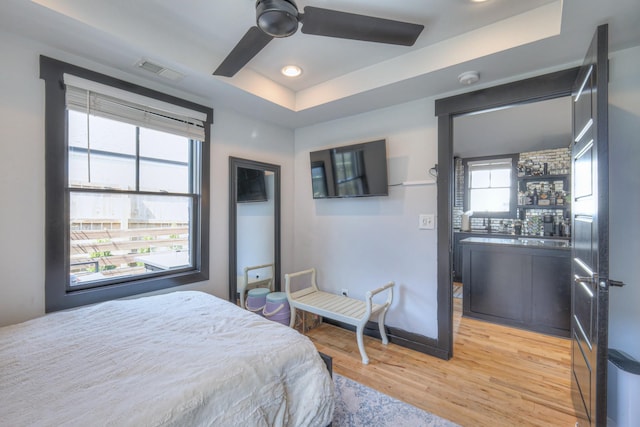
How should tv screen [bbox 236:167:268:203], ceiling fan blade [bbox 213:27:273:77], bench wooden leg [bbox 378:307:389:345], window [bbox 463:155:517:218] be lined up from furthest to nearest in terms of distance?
window [bbox 463:155:517:218] < tv screen [bbox 236:167:268:203] < bench wooden leg [bbox 378:307:389:345] < ceiling fan blade [bbox 213:27:273:77]

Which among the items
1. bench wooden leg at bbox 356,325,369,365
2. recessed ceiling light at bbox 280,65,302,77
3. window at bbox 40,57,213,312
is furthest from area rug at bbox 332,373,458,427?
recessed ceiling light at bbox 280,65,302,77

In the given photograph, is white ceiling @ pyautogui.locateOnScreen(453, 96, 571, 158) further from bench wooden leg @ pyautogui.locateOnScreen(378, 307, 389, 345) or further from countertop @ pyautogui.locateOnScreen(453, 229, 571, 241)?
bench wooden leg @ pyautogui.locateOnScreen(378, 307, 389, 345)

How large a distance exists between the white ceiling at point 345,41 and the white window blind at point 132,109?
6.8 inches

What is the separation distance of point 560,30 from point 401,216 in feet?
5.40

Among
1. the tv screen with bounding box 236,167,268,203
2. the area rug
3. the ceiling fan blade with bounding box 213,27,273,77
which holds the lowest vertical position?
the area rug

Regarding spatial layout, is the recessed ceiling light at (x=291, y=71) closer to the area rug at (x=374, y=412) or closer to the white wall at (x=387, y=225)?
the white wall at (x=387, y=225)

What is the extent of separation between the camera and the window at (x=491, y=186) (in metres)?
5.04

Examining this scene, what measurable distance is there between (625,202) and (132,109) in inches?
132

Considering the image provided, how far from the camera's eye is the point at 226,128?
2.79 metres

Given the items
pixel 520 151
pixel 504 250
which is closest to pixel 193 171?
pixel 504 250

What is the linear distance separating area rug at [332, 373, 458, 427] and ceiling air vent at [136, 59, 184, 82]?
2603mm

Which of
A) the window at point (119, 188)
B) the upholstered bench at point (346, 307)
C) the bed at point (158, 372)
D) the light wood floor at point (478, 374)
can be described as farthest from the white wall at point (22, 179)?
the light wood floor at point (478, 374)

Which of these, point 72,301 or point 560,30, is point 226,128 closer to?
point 72,301

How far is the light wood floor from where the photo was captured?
1.82m
